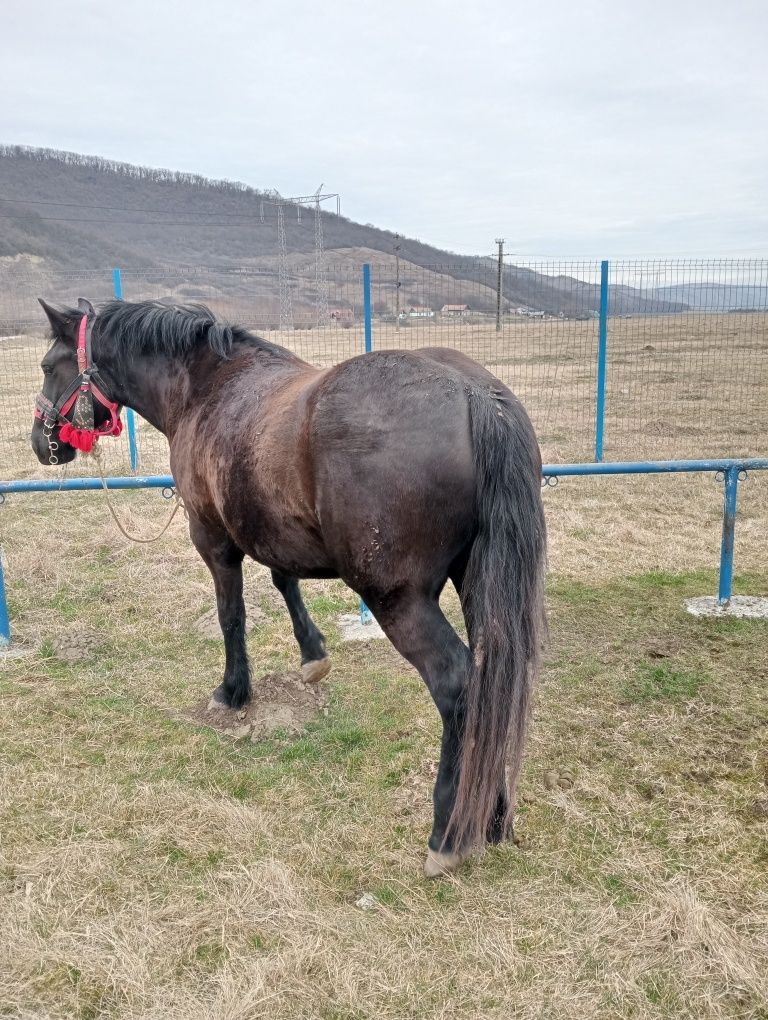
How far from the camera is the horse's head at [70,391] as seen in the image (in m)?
3.58

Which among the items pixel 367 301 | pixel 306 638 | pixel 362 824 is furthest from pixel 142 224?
pixel 362 824

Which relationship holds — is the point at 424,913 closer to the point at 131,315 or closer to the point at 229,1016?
the point at 229,1016

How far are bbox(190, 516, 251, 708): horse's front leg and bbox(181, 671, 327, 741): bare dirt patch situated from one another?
72mm

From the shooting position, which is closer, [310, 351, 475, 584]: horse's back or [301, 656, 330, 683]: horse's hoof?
[310, 351, 475, 584]: horse's back

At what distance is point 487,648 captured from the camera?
238 cm

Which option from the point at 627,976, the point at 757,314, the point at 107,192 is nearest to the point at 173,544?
the point at 627,976

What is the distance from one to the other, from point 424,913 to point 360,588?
1.13m

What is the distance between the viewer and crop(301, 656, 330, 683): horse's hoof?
3986 mm

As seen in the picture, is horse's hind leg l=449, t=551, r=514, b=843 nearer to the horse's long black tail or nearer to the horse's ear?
the horse's long black tail

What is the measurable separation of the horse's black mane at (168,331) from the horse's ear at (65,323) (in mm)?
113

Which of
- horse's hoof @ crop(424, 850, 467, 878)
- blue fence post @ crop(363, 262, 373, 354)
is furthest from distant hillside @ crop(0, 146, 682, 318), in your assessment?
horse's hoof @ crop(424, 850, 467, 878)

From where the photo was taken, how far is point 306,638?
3.99 m

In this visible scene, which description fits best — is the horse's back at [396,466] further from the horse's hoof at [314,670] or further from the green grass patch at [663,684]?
the green grass patch at [663,684]

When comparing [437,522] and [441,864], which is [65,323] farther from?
[441,864]
